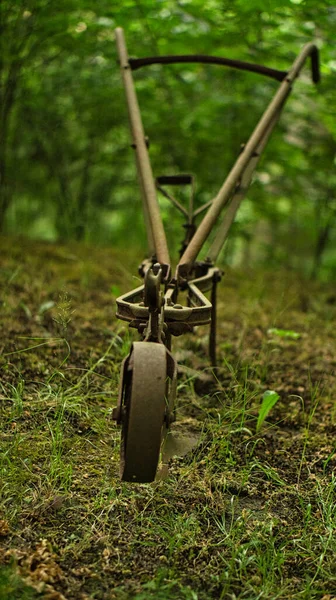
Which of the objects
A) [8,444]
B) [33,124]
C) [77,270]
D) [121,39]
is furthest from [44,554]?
[33,124]

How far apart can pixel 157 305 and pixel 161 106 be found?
486 cm

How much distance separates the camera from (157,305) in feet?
6.66

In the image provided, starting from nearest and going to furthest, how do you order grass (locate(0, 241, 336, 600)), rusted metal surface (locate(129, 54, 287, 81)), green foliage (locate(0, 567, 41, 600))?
green foliage (locate(0, 567, 41, 600))
grass (locate(0, 241, 336, 600))
rusted metal surface (locate(129, 54, 287, 81))

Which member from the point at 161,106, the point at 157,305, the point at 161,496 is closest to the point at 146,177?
the point at 157,305

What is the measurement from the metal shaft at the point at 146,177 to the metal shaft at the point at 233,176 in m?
0.11

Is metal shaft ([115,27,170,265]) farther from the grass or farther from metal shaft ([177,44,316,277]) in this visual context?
the grass

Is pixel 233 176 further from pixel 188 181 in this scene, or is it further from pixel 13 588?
pixel 13 588

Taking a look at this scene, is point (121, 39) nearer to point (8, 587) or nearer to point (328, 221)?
point (8, 587)

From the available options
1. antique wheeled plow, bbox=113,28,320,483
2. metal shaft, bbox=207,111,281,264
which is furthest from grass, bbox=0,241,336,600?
metal shaft, bbox=207,111,281,264

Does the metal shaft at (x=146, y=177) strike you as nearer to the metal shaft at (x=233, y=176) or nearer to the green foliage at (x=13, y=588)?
the metal shaft at (x=233, y=176)

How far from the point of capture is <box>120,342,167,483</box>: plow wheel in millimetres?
1846

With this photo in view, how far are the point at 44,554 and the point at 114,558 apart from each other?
0.78ft

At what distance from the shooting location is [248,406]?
10.6 feet

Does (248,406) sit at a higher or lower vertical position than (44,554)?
lower
